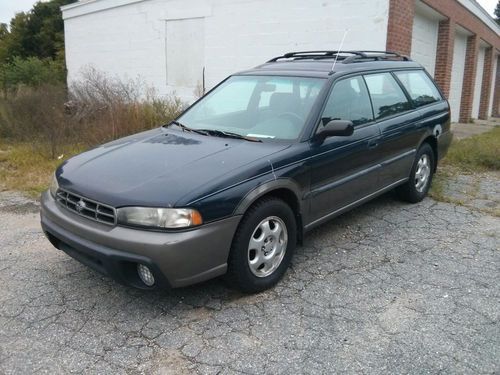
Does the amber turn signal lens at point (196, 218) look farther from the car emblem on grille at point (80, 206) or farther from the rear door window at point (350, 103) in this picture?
the rear door window at point (350, 103)

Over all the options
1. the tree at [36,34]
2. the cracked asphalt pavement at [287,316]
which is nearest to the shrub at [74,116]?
the cracked asphalt pavement at [287,316]

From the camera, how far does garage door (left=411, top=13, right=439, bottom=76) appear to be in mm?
11062

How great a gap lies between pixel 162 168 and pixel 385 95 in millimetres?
2692

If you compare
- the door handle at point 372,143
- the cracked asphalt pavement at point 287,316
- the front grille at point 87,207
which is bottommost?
the cracked asphalt pavement at point 287,316

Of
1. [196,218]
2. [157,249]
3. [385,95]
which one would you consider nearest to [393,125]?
[385,95]

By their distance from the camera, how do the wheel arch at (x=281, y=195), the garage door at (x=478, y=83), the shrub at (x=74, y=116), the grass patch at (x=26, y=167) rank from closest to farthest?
the wheel arch at (x=281, y=195)
the grass patch at (x=26, y=167)
the shrub at (x=74, y=116)
the garage door at (x=478, y=83)

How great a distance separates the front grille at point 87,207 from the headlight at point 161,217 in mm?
141

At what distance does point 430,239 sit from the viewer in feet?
15.0

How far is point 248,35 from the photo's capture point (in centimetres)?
1128

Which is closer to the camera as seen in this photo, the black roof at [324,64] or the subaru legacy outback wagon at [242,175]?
the subaru legacy outback wagon at [242,175]

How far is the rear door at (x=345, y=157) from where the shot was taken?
152 inches

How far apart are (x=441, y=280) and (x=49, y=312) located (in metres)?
2.94

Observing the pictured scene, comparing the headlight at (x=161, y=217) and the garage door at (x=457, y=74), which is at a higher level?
the garage door at (x=457, y=74)

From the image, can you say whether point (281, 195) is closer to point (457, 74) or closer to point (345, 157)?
point (345, 157)
